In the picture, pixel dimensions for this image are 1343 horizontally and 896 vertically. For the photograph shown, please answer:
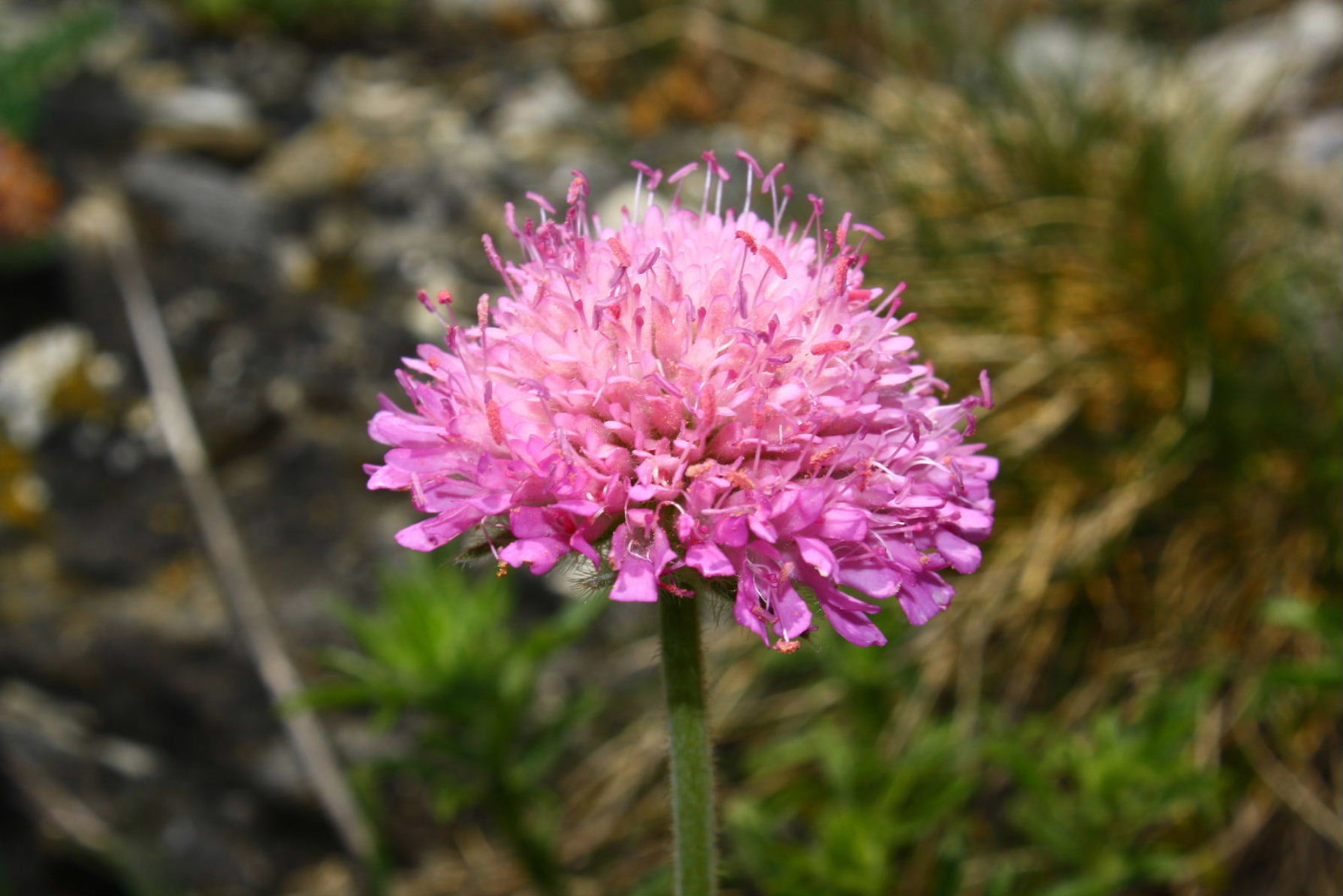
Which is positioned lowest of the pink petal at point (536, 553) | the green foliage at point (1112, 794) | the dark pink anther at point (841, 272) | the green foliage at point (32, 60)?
the green foliage at point (1112, 794)

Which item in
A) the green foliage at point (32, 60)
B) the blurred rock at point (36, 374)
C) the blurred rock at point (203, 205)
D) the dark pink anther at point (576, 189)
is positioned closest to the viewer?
the dark pink anther at point (576, 189)

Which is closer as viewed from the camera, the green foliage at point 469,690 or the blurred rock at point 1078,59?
the green foliage at point 469,690

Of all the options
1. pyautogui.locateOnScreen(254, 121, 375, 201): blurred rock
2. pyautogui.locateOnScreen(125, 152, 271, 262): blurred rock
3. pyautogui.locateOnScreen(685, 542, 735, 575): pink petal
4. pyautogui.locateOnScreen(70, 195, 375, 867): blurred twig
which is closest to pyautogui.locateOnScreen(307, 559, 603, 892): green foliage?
pyautogui.locateOnScreen(70, 195, 375, 867): blurred twig

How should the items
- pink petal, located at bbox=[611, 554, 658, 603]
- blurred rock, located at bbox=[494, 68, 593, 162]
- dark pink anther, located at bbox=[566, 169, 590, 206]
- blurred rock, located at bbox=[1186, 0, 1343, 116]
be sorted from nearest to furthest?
pink petal, located at bbox=[611, 554, 658, 603], dark pink anther, located at bbox=[566, 169, 590, 206], blurred rock, located at bbox=[494, 68, 593, 162], blurred rock, located at bbox=[1186, 0, 1343, 116]

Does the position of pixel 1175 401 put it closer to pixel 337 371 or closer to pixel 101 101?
pixel 337 371

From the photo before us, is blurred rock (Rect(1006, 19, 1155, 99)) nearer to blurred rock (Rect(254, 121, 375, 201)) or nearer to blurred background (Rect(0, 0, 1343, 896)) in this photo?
blurred background (Rect(0, 0, 1343, 896))

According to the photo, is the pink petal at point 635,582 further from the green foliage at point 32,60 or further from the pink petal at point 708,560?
the green foliage at point 32,60

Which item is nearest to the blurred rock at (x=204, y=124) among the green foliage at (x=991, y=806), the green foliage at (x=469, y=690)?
the green foliage at (x=469, y=690)

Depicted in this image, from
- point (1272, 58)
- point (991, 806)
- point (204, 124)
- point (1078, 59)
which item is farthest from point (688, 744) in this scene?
point (1272, 58)
